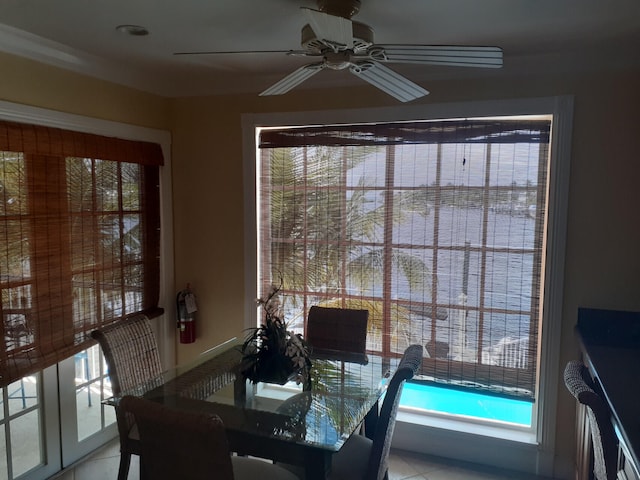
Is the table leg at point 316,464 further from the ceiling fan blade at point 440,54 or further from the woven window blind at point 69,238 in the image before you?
the woven window blind at point 69,238

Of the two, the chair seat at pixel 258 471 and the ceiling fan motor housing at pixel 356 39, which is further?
the chair seat at pixel 258 471

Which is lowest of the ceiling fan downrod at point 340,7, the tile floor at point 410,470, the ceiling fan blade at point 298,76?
the tile floor at point 410,470

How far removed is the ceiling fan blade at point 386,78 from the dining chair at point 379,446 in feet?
3.86

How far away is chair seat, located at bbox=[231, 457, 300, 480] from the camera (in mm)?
2006

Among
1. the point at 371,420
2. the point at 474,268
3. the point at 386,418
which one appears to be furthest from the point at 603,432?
the point at 474,268

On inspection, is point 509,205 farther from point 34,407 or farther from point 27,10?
point 34,407

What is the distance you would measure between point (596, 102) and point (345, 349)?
78.7 inches

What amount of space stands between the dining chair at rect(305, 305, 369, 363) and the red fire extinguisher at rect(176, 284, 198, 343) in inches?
41.6

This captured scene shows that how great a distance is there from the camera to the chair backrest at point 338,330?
2902 mm

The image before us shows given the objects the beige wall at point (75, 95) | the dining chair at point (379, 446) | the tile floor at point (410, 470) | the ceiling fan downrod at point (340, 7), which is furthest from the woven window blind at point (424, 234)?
the ceiling fan downrod at point (340, 7)

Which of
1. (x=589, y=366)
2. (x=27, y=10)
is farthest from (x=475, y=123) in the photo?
(x=27, y=10)

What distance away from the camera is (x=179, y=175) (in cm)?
356

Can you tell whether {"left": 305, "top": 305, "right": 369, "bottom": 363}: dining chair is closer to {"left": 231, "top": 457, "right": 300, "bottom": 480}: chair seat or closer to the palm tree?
the palm tree

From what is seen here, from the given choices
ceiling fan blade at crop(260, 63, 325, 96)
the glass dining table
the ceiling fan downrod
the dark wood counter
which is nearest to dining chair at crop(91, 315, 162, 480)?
the glass dining table
